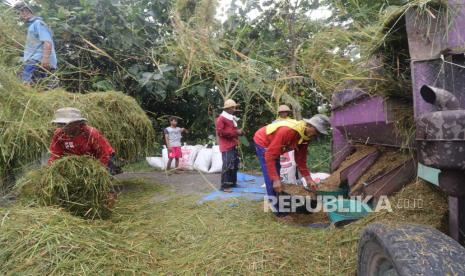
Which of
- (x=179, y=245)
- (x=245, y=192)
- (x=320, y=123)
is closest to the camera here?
(x=179, y=245)

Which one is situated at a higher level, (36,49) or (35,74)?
(36,49)

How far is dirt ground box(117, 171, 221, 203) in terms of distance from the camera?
5477mm

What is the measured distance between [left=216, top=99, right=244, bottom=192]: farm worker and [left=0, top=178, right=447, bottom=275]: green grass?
6.91 feet

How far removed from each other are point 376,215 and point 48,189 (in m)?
2.75

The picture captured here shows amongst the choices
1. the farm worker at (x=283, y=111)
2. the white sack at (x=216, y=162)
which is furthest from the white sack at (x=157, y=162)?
the farm worker at (x=283, y=111)

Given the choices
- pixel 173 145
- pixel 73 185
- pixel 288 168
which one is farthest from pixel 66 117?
pixel 173 145

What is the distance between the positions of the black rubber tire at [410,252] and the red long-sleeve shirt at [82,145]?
290 centimetres

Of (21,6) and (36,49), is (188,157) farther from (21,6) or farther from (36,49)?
(21,6)

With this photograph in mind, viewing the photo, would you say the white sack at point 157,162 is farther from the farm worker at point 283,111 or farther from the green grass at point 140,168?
the farm worker at point 283,111

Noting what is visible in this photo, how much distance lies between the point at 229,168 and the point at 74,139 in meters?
2.61

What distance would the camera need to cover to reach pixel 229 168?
5.86 m

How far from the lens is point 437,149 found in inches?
53.2

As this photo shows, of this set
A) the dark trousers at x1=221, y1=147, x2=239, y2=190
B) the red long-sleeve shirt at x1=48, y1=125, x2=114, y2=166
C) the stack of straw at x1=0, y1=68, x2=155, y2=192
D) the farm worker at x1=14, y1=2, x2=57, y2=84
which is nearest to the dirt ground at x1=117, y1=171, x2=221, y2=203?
the dark trousers at x1=221, y1=147, x2=239, y2=190

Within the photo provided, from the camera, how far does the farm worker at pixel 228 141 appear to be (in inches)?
230
